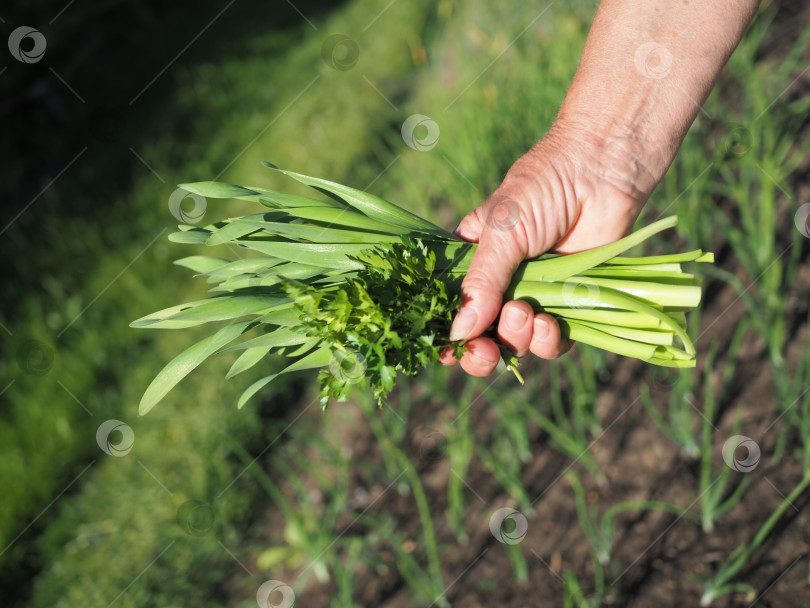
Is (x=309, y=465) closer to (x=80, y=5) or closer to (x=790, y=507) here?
(x=790, y=507)

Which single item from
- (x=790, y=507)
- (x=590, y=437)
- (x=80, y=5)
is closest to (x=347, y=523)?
(x=590, y=437)

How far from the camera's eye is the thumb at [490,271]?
5.15 feet

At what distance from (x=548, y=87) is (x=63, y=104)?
478 centimetres

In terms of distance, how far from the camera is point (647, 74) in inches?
69.2

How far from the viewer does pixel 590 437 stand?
2.37m

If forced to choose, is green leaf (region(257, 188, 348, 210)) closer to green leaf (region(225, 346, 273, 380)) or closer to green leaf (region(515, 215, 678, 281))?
green leaf (region(225, 346, 273, 380))

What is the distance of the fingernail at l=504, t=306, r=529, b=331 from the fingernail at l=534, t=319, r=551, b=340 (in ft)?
0.18

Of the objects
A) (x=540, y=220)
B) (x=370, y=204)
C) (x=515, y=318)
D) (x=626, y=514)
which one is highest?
(x=370, y=204)

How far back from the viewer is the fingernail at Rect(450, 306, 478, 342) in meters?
1.56

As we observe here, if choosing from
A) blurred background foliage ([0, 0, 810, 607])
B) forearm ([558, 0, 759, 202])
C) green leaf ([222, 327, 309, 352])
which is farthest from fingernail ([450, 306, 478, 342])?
blurred background foliage ([0, 0, 810, 607])

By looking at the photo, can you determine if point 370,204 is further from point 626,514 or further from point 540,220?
point 626,514

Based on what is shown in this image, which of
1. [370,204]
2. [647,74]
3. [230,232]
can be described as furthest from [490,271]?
[647,74]

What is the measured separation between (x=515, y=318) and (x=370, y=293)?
0.42 meters

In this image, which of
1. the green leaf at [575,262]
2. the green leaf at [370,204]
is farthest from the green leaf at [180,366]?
the green leaf at [575,262]
